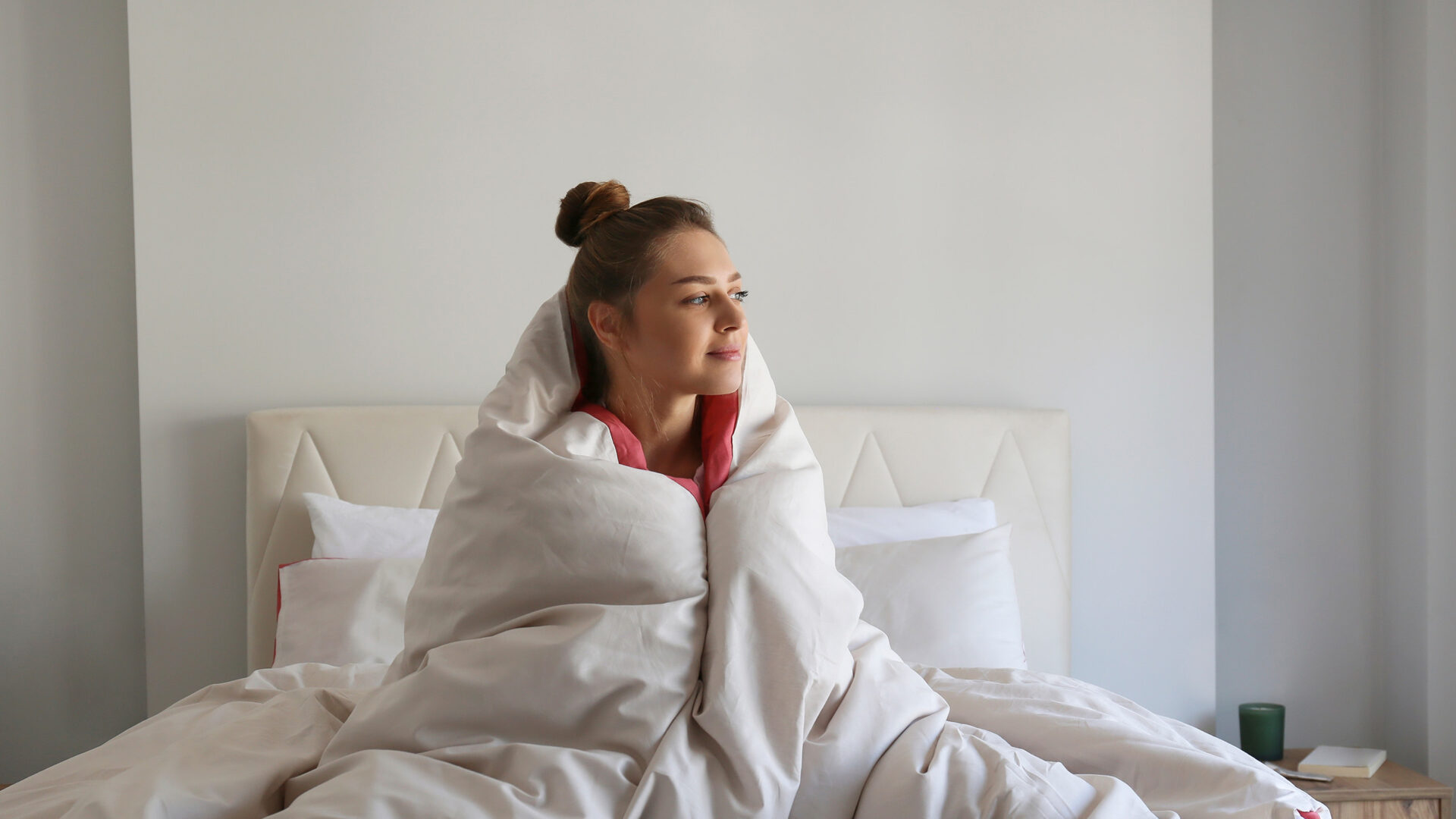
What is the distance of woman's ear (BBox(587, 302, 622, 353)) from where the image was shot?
5.04ft

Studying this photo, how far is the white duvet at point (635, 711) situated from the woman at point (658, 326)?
11 cm

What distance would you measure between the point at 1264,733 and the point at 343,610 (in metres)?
2.16

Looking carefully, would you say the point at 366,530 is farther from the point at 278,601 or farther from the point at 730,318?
the point at 730,318

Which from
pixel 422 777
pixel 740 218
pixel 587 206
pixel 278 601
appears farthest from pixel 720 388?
pixel 278 601

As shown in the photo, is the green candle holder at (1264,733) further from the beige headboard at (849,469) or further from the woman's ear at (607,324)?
the woman's ear at (607,324)

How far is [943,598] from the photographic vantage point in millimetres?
2066

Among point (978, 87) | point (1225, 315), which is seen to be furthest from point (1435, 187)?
point (978, 87)

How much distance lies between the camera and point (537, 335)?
4.99 ft

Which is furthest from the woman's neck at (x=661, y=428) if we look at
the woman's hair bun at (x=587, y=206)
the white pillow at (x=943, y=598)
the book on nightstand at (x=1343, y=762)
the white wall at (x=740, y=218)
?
the book on nightstand at (x=1343, y=762)

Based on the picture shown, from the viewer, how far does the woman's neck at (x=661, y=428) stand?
1.53 meters

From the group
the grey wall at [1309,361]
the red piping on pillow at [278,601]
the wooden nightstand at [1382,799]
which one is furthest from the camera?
the grey wall at [1309,361]

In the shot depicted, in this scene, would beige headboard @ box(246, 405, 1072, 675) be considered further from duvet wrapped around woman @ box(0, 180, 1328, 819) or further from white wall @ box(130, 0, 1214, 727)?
duvet wrapped around woman @ box(0, 180, 1328, 819)

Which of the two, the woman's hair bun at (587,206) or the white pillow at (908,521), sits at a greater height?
the woman's hair bun at (587,206)

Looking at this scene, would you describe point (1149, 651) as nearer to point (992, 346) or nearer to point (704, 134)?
point (992, 346)
